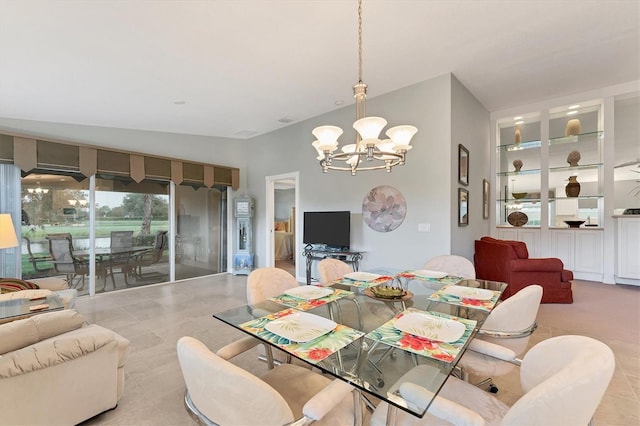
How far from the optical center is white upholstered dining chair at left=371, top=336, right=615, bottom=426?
0.79 metres

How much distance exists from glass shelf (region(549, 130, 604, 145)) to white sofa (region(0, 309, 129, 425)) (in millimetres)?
7274

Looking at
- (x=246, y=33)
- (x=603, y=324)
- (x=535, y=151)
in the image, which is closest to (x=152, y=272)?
(x=246, y=33)

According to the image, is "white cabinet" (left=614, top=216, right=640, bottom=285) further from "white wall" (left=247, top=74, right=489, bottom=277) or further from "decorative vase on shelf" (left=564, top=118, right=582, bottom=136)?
"white wall" (left=247, top=74, right=489, bottom=277)

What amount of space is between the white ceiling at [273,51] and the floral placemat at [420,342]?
99.0 inches

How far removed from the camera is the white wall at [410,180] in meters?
3.76

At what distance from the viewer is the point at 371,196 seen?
441 cm

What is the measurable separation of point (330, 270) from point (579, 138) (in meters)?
5.76

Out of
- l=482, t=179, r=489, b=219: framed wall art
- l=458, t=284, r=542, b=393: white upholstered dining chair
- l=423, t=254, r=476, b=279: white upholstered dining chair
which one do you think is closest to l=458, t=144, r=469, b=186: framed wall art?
l=482, t=179, r=489, b=219: framed wall art

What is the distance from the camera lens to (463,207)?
4.14 metres

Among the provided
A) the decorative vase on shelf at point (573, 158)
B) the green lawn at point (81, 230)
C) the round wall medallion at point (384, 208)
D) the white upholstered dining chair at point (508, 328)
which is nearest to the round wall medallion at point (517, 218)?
the decorative vase on shelf at point (573, 158)

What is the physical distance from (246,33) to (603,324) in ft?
16.3

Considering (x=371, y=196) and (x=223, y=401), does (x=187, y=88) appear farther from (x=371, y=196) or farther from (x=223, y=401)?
(x=223, y=401)

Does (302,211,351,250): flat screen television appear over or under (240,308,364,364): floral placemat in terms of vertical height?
over

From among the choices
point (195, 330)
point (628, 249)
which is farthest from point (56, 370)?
point (628, 249)
